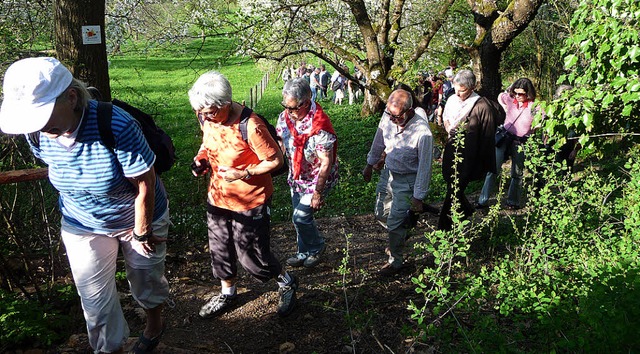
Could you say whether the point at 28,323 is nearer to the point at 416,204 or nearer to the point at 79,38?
the point at 79,38

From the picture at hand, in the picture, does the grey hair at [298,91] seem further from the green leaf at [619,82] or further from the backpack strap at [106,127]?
the green leaf at [619,82]

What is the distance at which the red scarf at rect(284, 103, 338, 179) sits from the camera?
432 cm

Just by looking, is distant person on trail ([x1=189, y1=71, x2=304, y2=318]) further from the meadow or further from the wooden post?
the wooden post

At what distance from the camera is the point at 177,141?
1384 centimetres

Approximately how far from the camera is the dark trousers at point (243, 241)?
3.86 m

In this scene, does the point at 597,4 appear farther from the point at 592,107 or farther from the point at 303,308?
the point at 303,308

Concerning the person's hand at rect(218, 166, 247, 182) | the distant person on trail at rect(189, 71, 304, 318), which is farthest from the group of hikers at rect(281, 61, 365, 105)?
the person's hand at rect(218, 166, 247, 182)

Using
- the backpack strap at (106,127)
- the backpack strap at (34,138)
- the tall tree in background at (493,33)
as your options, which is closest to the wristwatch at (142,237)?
the backpack strap at (106,127)

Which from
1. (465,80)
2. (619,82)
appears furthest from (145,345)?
(619,82)

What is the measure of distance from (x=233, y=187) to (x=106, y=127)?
1.28 meters

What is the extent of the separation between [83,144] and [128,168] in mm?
244

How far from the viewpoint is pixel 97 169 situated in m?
2.71

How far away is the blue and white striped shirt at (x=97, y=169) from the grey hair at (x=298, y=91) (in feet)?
5.37

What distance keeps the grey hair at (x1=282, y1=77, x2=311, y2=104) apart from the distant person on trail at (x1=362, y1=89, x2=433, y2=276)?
71 centimetres
